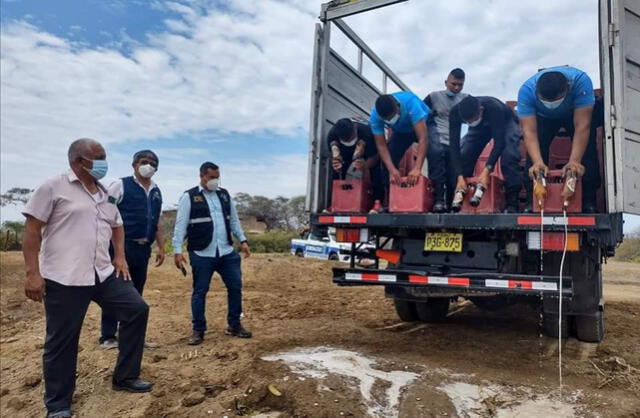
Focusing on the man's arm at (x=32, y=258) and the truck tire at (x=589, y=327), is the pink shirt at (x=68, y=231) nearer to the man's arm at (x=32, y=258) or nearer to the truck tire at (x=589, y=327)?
the man's arm at (x=32, y=258)

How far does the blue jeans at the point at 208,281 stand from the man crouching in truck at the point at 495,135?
2.13 metres

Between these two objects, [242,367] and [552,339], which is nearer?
[242,367]

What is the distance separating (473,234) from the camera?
4441mm

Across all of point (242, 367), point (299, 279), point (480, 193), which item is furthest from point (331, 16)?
point (299, 279)

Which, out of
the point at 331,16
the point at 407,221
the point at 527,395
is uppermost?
the point at 331,16

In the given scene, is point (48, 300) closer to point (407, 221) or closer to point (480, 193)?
point (407, 221)

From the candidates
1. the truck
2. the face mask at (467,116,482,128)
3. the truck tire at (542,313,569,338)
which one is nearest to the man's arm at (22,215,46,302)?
the truck

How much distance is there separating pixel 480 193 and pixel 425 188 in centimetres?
52

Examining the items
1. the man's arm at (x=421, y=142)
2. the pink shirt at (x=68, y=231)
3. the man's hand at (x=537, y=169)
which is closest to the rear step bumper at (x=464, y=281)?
the man's hand at (x=537, y=169)

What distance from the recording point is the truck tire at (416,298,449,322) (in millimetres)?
5668

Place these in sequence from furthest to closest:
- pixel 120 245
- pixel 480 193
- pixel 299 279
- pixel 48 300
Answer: pixel 299 279
pixel 480 193
pixel 120 245
pixel 48 300

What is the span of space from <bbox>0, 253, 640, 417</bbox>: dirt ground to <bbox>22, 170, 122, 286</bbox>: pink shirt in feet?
2.99

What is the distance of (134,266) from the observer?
4.46 meters

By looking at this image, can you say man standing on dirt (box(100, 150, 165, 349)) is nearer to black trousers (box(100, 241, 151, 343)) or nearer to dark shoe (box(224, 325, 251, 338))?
black trousers (box(100, 241, 151, 343))
